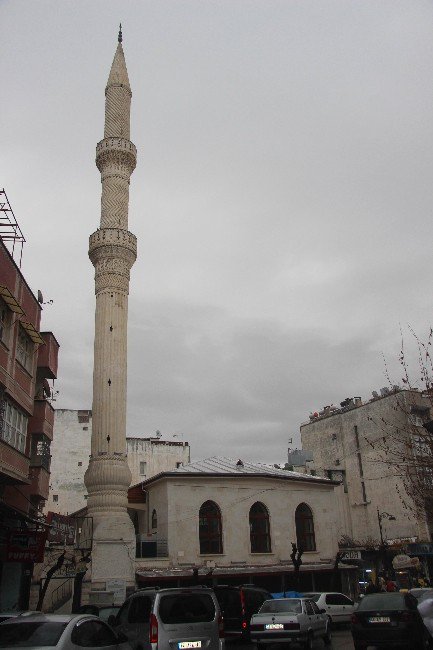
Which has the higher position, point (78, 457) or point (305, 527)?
point (78, 457)

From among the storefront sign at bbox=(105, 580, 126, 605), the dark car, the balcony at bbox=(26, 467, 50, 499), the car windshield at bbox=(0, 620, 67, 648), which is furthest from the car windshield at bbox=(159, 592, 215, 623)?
the storefront sign at bbox=(105, 580, 126, 605)

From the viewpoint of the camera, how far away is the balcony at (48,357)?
2439cm

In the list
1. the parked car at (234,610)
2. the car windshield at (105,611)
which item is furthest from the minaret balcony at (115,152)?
the parked car at (234,610)

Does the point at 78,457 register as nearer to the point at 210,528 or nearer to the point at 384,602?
the point at 210,528

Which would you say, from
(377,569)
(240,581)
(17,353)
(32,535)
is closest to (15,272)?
(17,353)

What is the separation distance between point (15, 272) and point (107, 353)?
945 centimetres

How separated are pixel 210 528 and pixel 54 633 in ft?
78.9

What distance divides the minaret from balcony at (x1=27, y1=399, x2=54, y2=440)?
368 centimetres

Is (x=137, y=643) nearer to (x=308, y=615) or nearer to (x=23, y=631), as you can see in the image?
(x=23, y=631)

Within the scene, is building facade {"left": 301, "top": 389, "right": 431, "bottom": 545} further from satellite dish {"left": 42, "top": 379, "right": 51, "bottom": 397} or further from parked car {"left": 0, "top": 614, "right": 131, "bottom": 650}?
parked car {"left": 0, "top": 614, "right": 131, "bottom": 650}

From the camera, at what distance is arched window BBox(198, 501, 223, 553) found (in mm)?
30859

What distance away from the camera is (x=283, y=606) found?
1502 cm

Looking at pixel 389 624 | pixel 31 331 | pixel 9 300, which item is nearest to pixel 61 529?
pixel 31 331

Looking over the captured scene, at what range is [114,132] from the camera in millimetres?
32719
